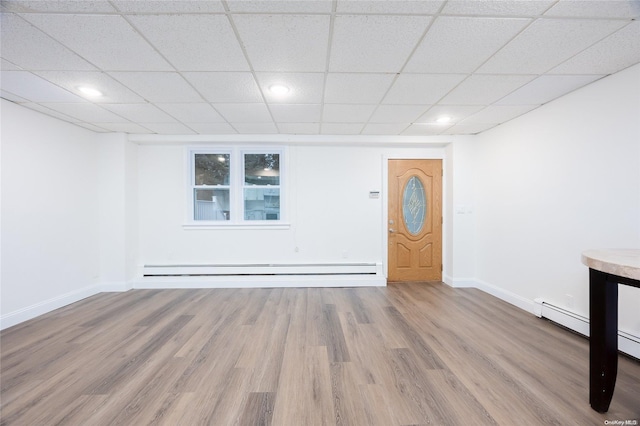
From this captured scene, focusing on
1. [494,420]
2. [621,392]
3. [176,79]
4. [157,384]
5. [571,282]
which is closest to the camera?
[494,420]

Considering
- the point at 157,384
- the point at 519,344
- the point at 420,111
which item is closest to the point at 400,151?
the point at 420,111

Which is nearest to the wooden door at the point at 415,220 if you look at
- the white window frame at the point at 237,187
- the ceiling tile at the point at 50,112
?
the white window frame at the point at 237,187

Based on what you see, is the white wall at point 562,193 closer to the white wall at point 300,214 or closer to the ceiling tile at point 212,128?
the white wall at point 300,214

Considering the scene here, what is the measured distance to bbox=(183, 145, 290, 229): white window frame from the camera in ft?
13.9

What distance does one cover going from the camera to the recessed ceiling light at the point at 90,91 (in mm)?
2463

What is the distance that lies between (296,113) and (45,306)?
4129 millimetres

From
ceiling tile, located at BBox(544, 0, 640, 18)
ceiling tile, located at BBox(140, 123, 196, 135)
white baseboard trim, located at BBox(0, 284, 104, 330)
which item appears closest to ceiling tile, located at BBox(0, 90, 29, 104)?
ceiling tile, located at BBox(140, 123, 196, 135)

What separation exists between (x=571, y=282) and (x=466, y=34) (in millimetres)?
2830

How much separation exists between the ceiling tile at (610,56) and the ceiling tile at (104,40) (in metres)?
3.46

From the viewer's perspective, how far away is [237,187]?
14.1 ft

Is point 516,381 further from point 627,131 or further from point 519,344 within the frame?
point 627,131

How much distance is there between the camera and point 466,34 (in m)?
1.72

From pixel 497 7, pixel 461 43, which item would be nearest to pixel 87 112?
pixel 461 43

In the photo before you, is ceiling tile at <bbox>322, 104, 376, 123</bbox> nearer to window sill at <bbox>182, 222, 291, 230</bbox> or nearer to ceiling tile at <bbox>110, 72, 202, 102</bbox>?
ceiling tile at <bbox>110, 72, 202, 102</bbox>
